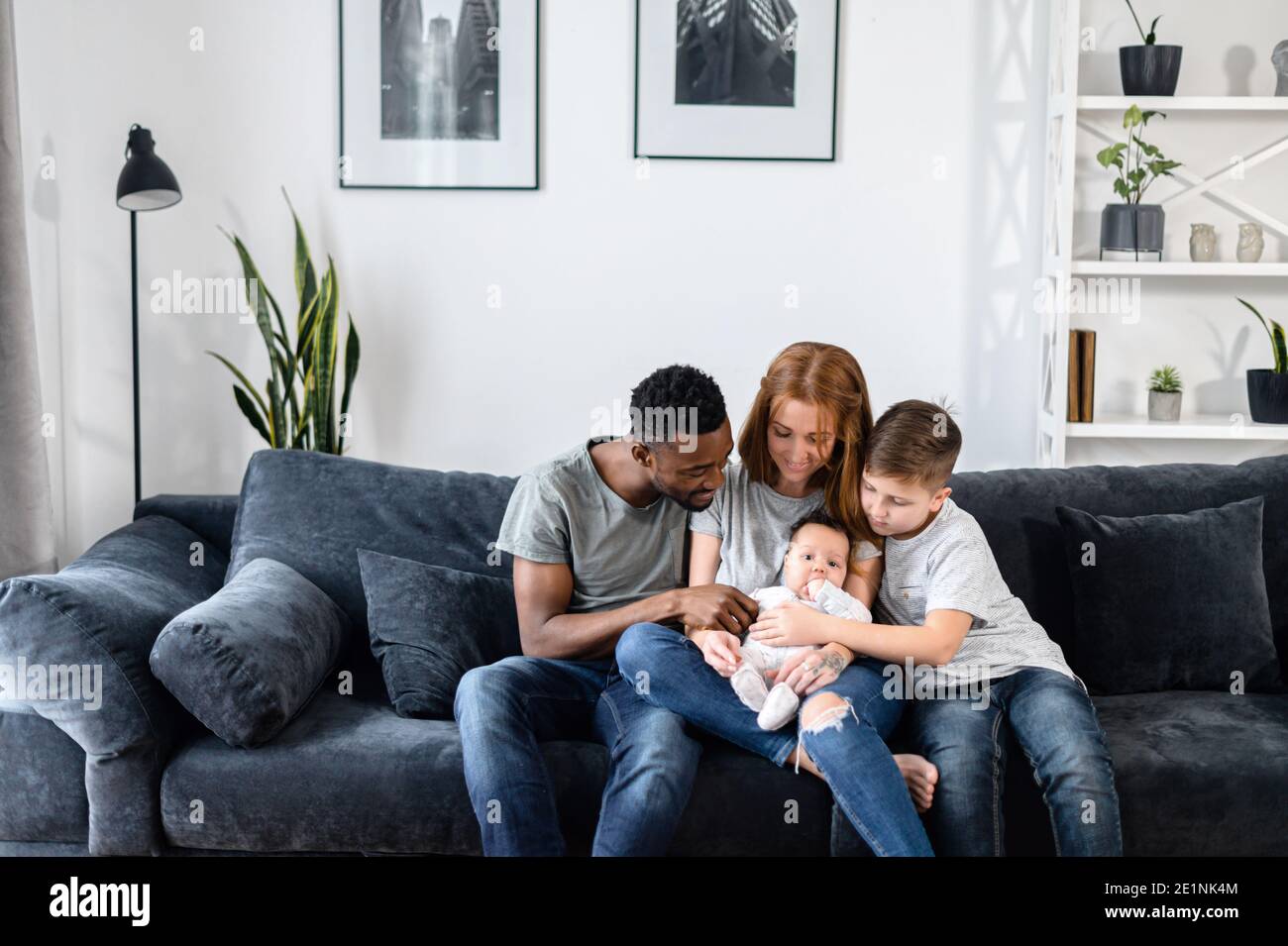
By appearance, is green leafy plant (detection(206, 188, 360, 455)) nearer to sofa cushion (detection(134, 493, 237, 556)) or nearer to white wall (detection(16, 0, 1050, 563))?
white wall (detection(16, 0, 1050, 563))

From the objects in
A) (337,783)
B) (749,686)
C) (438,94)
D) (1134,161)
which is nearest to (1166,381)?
(1134,161)

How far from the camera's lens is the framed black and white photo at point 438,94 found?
324 cm

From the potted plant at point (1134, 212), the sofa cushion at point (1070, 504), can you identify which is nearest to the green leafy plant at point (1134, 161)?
the potted plant at point (1134, 212)

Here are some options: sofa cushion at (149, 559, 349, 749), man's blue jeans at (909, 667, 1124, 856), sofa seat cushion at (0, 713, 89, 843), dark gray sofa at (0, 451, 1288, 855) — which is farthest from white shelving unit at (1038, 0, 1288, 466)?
sofa seat cushion at (0, 713, 89, 843)

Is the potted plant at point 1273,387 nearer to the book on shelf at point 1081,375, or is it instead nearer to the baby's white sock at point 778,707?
the book on shelf at point 1081,375

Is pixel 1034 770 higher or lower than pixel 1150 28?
lower

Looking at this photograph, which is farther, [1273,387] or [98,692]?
[1273,387]

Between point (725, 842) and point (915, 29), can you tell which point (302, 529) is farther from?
point (915, 29)

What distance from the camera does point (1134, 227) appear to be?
313 centimetres

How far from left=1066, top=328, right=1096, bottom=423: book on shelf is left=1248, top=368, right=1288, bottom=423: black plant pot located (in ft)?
1.34

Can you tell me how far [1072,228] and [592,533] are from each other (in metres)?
1.68

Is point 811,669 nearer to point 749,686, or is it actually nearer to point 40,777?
point 749,686

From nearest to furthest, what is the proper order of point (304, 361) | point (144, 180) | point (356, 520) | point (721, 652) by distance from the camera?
→ point (721, 652)
point (356, 520)
point (144, 180)
point (304, 361)

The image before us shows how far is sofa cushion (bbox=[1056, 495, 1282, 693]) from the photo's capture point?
7.93 ft
